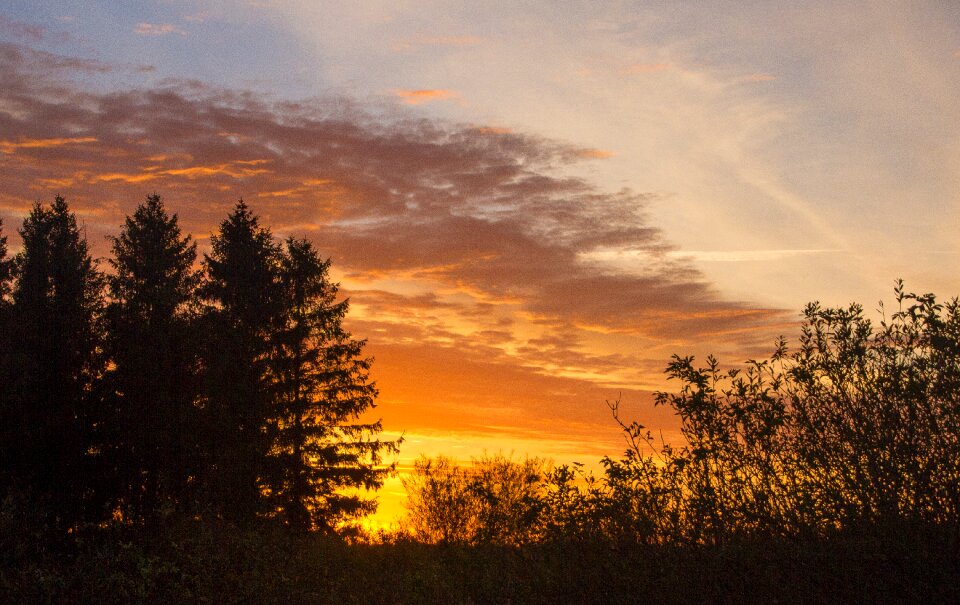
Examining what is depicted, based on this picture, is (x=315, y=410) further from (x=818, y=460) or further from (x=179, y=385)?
(x=818, y=460)

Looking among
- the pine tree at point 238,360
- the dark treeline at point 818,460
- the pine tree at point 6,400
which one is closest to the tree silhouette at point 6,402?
the pine tree at point 6,400

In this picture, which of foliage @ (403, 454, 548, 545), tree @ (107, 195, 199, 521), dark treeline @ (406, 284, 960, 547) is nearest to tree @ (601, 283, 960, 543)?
dark treeline @ (406, 284, 960, 547)

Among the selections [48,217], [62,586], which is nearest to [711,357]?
[62,586]

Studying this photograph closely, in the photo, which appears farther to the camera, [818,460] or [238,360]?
[238,360]

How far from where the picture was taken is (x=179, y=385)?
32.2 meters

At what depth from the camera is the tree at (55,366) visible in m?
30.8

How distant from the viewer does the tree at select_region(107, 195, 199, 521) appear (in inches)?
1220

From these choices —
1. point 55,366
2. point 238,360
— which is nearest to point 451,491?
point 238,360

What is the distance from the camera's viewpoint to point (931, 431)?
10.2 m

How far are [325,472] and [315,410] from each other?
2.54 m

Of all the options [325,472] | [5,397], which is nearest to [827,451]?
[325,472]

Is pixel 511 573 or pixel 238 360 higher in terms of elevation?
pixel 238 360

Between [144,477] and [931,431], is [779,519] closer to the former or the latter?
[931,431]

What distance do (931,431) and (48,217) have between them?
36.3m
